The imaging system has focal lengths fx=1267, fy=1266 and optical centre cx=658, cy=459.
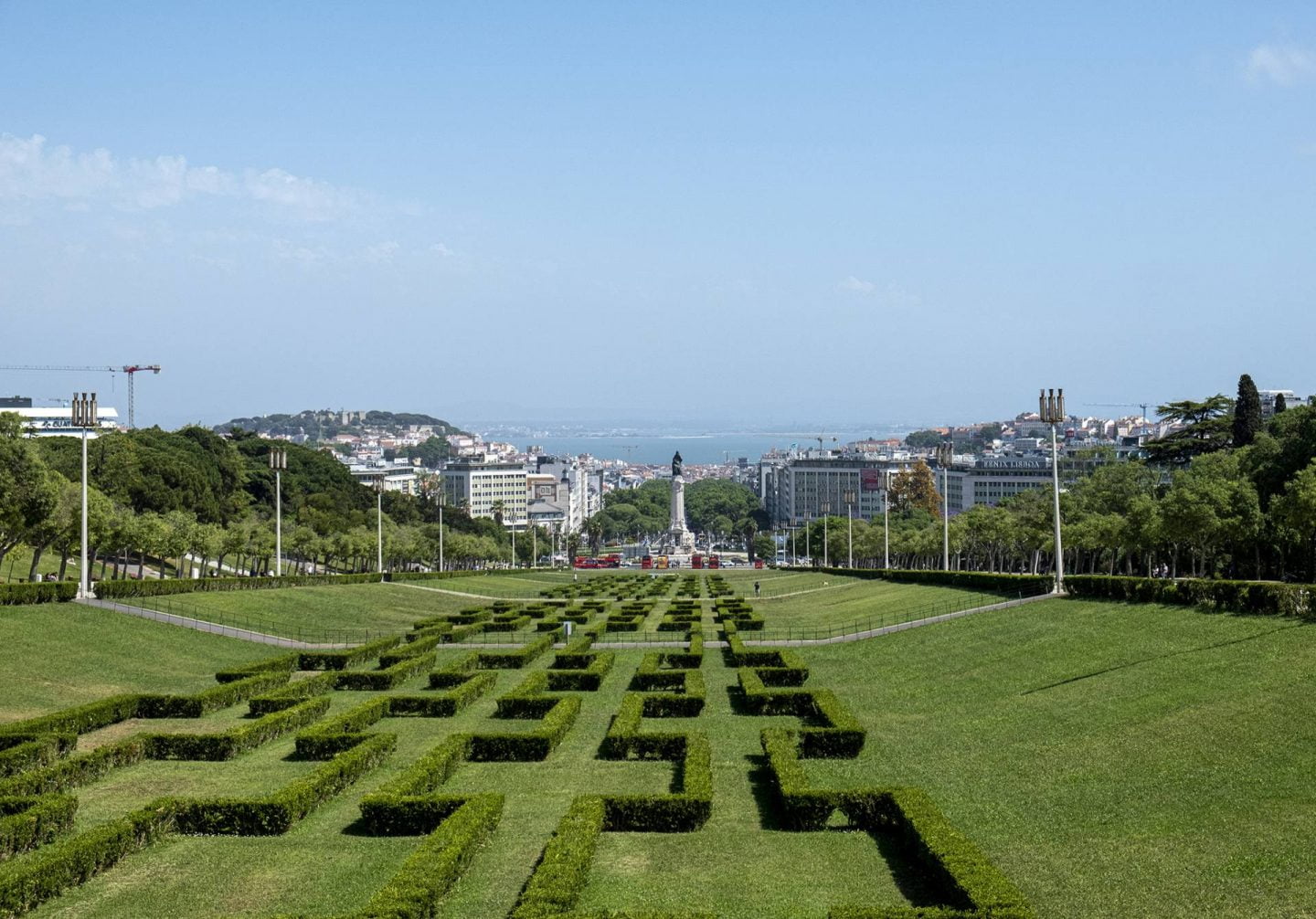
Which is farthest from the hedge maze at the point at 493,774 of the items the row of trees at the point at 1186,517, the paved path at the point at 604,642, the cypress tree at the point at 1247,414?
the cypress tree at the point at 1247,414

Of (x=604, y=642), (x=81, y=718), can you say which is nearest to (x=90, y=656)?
(x=81, y=718)

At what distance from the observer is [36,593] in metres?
41.6

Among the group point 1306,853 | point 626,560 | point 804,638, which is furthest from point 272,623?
point 626,560

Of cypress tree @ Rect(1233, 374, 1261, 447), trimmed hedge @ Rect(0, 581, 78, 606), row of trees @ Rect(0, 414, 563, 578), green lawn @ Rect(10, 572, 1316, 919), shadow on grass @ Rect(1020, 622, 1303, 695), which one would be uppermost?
cypress tree @ Rect(1233, 374, 1261, 447)

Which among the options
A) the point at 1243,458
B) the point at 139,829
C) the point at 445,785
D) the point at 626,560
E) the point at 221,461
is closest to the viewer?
the point at 139,829

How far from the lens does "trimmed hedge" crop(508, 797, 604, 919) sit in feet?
50.4

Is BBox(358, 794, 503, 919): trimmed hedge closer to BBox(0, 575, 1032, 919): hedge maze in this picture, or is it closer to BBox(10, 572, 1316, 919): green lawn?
BBox(0, 575, 1032, 919): hedge maze

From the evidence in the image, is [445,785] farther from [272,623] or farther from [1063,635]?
[272,623]

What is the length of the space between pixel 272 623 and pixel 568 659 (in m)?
16.1

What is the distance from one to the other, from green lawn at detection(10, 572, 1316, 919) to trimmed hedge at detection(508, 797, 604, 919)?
0.38 metres

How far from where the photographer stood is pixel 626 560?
575 ft

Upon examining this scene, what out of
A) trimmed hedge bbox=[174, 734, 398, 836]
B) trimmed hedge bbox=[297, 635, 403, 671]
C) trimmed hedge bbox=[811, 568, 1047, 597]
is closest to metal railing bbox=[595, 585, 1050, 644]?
trimmed hedge bbox=[811, 568, 1047, 597]

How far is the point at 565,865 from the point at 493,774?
7.82m

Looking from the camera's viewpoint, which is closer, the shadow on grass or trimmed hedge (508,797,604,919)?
→ trimmed hedge (508,797,604,919)
